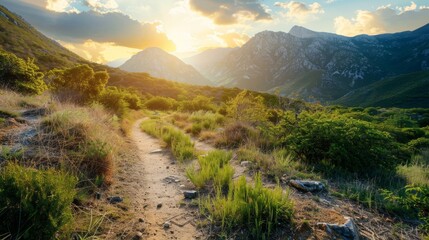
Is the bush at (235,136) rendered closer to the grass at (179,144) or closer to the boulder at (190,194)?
the grass at (179,144)

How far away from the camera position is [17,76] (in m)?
17.2

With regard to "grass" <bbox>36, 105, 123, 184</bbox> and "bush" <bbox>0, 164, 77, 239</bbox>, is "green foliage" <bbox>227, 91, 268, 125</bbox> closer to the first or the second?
"grass" <bbox>36, 105, 123, 184</bbox>

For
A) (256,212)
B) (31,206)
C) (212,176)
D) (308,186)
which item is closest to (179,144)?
(212,176)

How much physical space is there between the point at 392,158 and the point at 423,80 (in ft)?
522

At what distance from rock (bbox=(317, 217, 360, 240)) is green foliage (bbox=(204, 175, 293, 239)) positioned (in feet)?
2.08

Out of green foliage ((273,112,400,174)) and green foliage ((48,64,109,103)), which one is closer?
green foliage ((273,112,400,174))

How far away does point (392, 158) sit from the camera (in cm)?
791

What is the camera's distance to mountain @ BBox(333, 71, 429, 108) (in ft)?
361

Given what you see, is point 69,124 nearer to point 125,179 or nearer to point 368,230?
point 125,179

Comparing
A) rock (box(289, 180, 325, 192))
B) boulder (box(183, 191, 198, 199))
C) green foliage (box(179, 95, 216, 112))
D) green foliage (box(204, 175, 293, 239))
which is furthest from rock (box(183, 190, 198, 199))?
green foliage (box(179, 95, 216, 112))

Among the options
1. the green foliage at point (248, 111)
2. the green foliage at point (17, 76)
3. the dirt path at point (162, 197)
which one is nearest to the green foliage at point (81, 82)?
the green foliage at point (17, 76)

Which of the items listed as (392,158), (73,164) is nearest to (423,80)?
(392,158)

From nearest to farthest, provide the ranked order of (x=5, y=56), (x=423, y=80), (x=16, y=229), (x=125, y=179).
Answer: (x=16, y=229) → (x=125, y=179) → (x=5, y=56) → (x=423, y=80)

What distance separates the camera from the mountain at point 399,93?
110 meters
